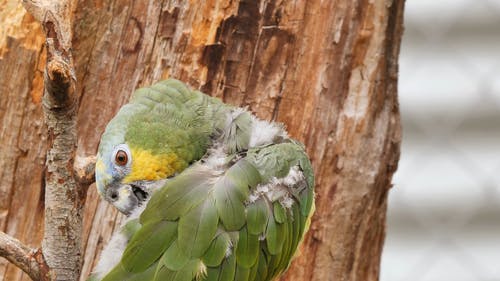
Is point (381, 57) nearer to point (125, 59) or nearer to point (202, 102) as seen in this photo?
point (202, 102)

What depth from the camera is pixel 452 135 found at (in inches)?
134

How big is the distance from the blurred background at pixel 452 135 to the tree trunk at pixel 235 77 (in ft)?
4.08

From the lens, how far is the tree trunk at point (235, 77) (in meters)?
2.13

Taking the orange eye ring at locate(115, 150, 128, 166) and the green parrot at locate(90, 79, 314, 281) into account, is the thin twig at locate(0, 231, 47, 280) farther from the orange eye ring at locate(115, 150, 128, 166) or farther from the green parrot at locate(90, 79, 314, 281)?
the orange eye ring at locate(115, 150, 128, 166)

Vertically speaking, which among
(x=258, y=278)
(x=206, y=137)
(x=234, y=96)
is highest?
(x=234, y=96)

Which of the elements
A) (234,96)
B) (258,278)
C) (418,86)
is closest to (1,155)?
(234,96)

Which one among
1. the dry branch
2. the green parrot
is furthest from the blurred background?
the dry branch

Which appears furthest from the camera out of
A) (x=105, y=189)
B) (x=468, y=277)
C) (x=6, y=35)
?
(x=468, y=277)

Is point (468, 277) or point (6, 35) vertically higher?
point (6, 35)

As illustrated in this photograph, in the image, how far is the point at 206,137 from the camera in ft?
6.36

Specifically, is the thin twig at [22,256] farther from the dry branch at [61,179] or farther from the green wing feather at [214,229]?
the green wing feather at [214,229]

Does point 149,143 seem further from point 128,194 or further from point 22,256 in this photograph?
point 22,256

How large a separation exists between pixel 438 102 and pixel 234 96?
1515 mm

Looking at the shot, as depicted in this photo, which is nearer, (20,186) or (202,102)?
(202,102)
